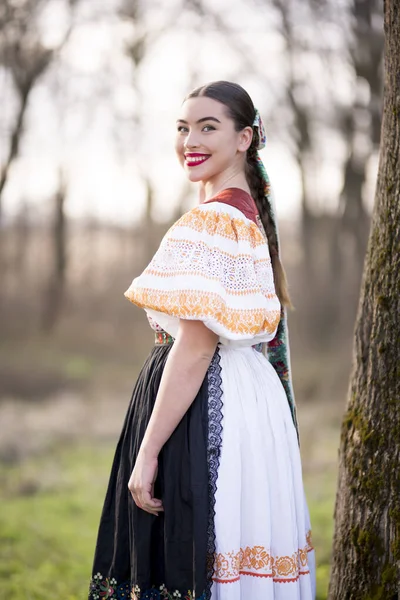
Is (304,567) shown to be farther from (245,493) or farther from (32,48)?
(32,48)

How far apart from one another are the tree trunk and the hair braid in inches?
11.0

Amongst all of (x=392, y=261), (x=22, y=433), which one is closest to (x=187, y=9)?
(x=22, y=433)

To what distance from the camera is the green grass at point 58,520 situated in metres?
3.48

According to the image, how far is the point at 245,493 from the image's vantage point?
177cm

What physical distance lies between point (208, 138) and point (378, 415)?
38.1 inches

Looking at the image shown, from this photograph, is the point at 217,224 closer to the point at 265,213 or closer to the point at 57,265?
the point at 265,213

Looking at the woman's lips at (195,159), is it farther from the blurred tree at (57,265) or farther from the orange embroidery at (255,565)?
the blurred tree at (57,265)

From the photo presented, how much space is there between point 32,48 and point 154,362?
20.2 feet

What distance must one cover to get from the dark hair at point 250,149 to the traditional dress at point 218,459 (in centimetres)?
19

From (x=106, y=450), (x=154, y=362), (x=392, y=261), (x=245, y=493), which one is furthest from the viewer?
(x=106, y=450)

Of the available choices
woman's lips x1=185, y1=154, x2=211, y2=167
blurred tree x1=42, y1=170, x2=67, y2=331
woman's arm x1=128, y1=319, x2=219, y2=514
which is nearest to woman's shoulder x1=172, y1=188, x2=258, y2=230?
woman's lips x1=185, y1=154, x2=211, y2=167

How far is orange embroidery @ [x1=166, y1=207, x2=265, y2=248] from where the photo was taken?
1.78 m

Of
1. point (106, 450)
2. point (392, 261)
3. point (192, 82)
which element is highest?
point (192, 82)

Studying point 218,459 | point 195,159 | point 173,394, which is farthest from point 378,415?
point 195,159
